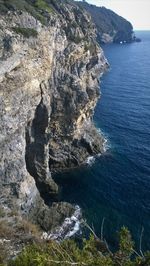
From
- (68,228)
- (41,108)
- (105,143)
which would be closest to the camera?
(68,228)

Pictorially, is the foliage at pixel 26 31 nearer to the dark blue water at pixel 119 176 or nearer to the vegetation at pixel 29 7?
the vegetation at pixel 29 7

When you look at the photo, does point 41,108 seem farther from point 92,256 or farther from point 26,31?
point 92,256

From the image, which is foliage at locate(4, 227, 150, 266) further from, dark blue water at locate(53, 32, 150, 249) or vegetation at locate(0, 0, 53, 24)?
vegetation at locate(0, 0, 53, 24)

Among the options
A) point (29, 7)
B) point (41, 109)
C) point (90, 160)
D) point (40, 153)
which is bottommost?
point (90, 160)

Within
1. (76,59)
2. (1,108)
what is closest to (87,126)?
(76,59)

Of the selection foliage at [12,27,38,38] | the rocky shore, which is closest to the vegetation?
the rocky shore

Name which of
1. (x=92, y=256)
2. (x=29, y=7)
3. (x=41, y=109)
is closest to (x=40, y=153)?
(x=41, y=109)
